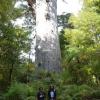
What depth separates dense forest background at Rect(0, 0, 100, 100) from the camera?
12.5 metres

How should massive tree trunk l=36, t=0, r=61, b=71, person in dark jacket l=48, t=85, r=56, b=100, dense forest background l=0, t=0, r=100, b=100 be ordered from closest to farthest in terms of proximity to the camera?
person in dark jacket l=48, t=85, r=56, b=100
dense forest background l=0, t=0, r=100, b=100
massive tree trunk l=36, t=0, r=61, b=71

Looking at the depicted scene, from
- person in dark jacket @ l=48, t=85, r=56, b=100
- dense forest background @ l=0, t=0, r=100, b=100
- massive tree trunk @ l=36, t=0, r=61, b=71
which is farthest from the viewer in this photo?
massive tree trunk @ l=36, t=0, r=61, b=71

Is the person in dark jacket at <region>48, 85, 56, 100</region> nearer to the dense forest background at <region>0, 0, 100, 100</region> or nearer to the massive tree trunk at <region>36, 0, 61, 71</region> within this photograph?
the dense forest background at <region>0, 0, 100, 100</region>

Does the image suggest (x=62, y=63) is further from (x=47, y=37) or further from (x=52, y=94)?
(x=52, y=94)

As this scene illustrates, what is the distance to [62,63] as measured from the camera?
16.2m

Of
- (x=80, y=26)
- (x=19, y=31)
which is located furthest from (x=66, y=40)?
(x=19, y=31)

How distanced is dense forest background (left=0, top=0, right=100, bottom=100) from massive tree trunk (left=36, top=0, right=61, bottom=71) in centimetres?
46

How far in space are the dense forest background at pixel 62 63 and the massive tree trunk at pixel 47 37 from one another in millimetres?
460

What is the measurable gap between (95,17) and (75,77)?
11056mm

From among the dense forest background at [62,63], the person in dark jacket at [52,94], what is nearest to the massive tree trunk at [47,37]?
the dense forest background at [62,63]

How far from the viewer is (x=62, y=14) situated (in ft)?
114

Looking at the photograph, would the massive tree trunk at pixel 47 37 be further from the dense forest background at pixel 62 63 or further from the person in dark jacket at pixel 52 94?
the person in dark jacket at pixel 52 94

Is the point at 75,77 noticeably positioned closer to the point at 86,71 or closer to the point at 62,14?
the point at 86,71

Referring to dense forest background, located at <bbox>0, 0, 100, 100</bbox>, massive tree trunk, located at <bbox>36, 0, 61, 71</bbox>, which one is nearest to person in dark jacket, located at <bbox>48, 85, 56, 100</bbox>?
dense forest background, located at <bbox>0, 0, 100, 100</bbox>
